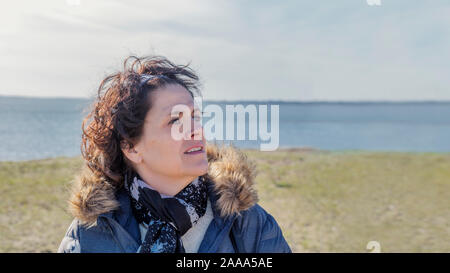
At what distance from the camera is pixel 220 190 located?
76.1 inches

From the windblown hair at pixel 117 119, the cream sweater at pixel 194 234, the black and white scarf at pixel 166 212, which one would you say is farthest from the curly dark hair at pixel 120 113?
the cream sweater at pixel 194 234

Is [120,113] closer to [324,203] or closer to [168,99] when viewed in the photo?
[168,99]

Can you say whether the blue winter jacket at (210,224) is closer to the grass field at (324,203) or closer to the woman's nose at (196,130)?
the woman's nose at (196,130)

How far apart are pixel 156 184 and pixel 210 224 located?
330 millimetres

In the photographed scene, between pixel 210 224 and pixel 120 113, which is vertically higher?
pixel 120 113

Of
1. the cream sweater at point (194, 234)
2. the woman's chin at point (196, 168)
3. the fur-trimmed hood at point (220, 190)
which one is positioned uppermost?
the woman's chin at point (196, 168)

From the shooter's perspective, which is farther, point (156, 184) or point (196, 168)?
point (156, 184)

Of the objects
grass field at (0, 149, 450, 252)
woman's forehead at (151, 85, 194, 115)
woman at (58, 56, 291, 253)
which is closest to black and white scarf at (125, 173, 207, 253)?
woman at (58, 56, 291, 253)

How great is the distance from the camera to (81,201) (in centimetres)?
186

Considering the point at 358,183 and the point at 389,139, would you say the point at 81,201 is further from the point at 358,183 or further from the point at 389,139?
the point at 389,139

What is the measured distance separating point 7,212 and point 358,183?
21.9ft

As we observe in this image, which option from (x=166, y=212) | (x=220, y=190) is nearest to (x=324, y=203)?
(x=220, y=190)

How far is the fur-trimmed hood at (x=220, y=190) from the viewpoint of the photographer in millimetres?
1818

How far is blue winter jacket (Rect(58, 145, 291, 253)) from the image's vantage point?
5.83 feet
